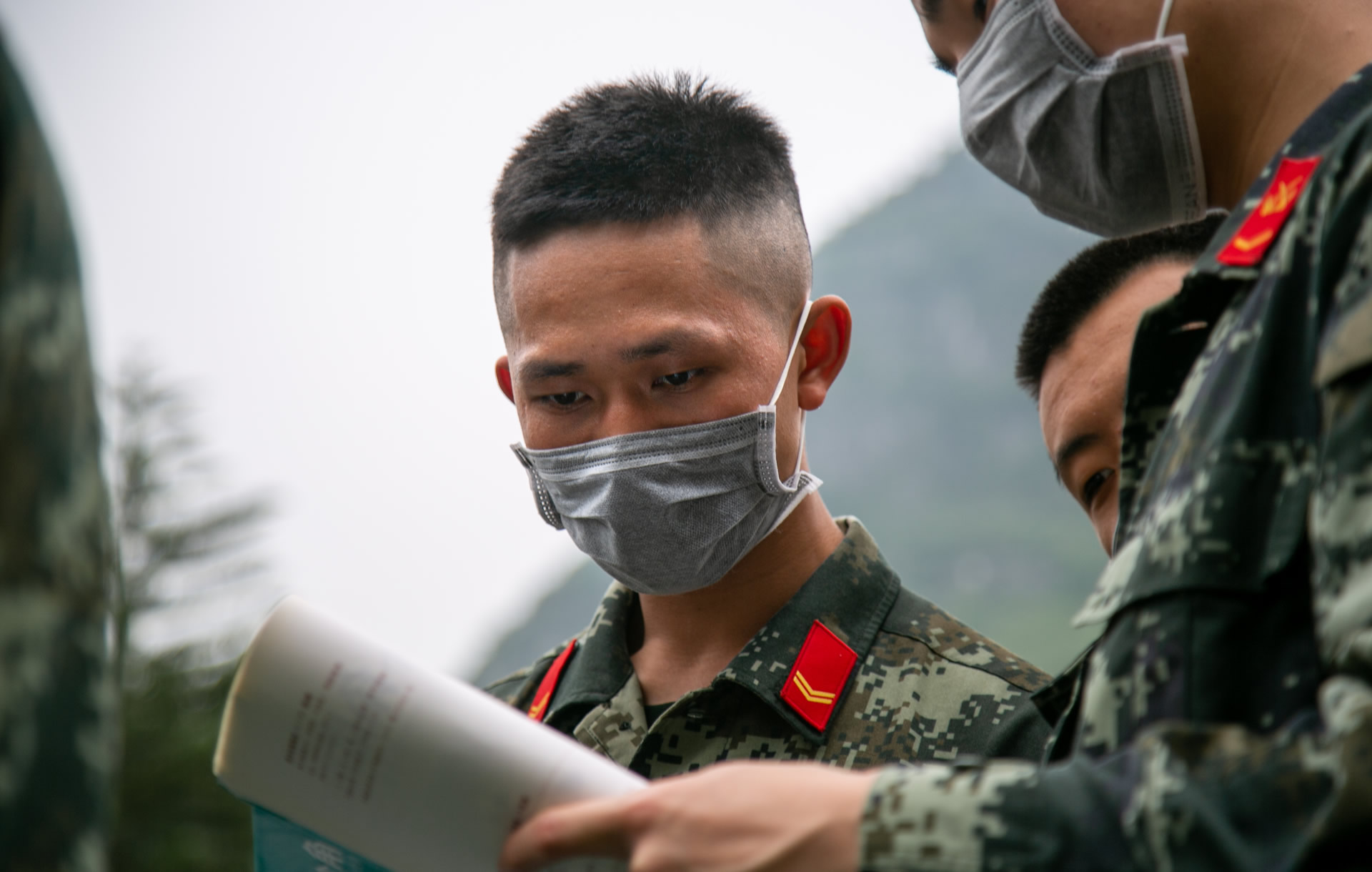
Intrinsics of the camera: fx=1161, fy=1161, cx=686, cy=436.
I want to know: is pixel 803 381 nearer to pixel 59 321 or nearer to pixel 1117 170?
pixel 1117 170

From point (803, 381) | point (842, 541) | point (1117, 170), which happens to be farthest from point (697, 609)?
point (1117, 170)

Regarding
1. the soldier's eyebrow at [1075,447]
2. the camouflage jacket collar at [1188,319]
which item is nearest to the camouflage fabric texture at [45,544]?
the camouflage jacket collar at [1188,319]

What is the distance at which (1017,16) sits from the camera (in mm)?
1854

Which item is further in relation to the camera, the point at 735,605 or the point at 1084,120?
the point at 735,605

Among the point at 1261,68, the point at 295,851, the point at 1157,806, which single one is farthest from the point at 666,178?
the point at 1157,806

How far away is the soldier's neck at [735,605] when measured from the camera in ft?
7.88

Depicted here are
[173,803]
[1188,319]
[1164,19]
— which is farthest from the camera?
[173,803]

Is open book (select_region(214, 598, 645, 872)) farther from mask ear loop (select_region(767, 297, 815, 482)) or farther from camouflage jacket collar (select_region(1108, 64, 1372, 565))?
mask ear loop (select_region(767, 297, 815, 482))

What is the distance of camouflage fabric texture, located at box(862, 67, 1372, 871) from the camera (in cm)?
95

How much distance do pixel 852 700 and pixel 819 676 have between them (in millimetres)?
75

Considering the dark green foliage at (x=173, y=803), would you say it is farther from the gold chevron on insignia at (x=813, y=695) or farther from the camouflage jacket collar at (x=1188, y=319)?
the camouflage jacket collar at (x=1188, y=319)

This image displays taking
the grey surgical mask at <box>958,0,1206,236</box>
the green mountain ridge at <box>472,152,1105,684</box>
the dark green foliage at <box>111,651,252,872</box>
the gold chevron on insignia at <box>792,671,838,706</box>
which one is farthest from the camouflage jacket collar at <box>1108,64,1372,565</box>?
the green mountain ridge at <box>472,152,1105,684</box>

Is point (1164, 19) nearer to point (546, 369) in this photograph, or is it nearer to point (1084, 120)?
point (1084, 120)

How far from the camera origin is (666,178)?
7.87 ft
